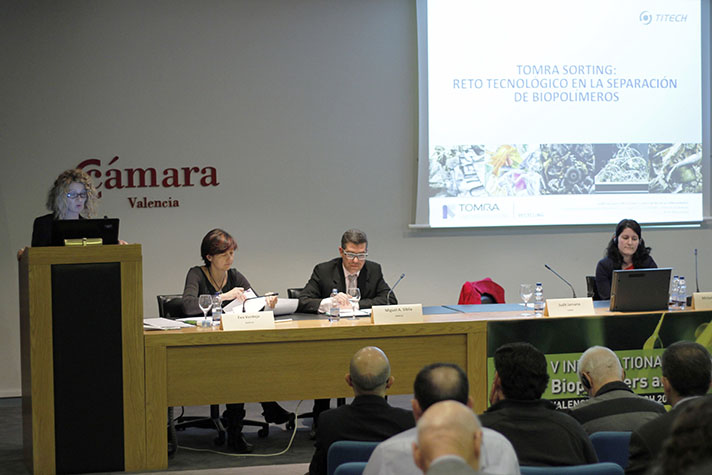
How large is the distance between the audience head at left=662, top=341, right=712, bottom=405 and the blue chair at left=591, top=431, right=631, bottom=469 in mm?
251

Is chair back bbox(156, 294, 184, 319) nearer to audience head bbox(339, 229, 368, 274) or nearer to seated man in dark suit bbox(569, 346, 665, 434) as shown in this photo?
audience head bbox(339, 229, 368, 274)

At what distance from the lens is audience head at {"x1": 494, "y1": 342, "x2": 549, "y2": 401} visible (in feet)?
8.33

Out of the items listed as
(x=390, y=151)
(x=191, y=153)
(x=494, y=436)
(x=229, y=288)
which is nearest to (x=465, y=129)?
(x=390, y=151)

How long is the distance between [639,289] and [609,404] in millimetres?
2021

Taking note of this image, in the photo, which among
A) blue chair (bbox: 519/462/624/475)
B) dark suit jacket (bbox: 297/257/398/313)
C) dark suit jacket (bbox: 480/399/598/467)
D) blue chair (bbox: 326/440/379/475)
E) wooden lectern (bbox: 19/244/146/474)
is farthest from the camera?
dark suit jacket (bbox: 297/257/398/313)

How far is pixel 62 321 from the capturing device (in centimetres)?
406

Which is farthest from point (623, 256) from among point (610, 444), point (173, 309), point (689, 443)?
point (689, 443)

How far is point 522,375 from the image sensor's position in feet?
8.34

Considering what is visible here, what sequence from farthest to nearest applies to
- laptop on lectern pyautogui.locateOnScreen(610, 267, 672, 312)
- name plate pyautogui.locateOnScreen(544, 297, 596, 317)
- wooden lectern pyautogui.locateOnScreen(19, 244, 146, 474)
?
laptop on lectern pyautogui.locateOnScreen(610, 267, 672, 312)
name plate pyautogui.locateOnScreen(544, 297, 596, 317)
wooden lectern pyautogui.locateOnScreen(19, 244, 146, 474)

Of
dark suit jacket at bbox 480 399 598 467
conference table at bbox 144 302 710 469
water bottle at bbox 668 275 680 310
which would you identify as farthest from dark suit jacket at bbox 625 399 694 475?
water bottle at bbox 668 275 680 310

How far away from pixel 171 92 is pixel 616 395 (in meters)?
4.56

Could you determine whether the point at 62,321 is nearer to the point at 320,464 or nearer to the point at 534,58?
the point at 320,464

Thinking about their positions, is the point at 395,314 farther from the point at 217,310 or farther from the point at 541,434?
the point at 541,434

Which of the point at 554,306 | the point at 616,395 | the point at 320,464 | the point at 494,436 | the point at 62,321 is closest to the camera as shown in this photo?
the point at 494,436
